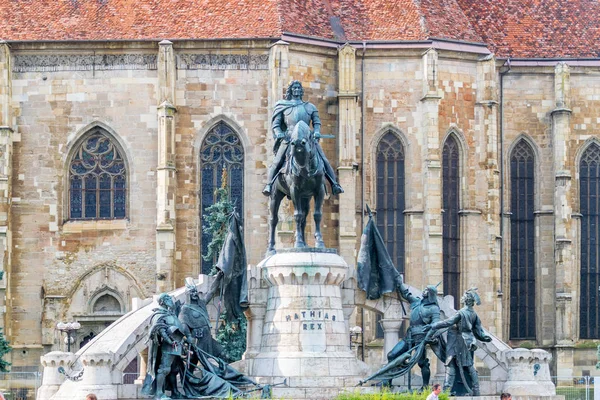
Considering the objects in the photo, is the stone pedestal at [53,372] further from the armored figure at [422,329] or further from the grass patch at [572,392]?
the grass patch at [572,392]

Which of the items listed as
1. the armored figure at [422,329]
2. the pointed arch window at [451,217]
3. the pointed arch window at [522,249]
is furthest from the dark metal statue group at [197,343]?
the pointed arch window at [522,249]

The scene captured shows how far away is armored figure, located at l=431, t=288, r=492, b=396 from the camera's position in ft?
133

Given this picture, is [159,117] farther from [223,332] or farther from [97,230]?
[223,332]

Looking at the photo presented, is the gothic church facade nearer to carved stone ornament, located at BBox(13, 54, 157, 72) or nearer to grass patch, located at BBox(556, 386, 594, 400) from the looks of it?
carved stone ornament, located at BBox(13, 54, 157, 72)

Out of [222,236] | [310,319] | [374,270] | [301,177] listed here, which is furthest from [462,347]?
[222,236]

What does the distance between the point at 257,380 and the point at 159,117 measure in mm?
23786

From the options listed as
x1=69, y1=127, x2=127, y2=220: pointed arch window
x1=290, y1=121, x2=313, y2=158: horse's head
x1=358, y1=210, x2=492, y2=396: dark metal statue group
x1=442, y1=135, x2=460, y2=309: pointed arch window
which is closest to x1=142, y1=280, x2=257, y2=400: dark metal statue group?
x1=358, y1=210, x2=492, y2=396: dark metal statue group

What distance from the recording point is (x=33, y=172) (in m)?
63.4

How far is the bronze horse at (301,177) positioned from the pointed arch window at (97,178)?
75.4 ft

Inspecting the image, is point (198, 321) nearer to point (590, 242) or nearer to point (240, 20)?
point (240, 20)

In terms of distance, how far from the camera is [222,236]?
59.6 meters

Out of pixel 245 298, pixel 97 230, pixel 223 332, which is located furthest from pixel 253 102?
pixel 245 298

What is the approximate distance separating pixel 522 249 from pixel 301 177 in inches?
→ 1161

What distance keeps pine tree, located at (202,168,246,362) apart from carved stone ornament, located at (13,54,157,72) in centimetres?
500
